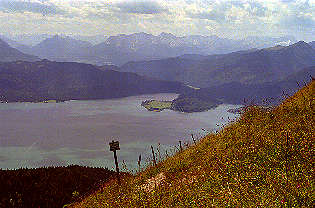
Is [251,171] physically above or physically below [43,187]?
above

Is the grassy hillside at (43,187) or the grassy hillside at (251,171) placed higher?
the grassy hillside at (251,171)

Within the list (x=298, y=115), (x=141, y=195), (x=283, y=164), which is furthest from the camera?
(x=298, y=115)

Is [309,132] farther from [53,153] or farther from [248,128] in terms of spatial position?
[53,153]

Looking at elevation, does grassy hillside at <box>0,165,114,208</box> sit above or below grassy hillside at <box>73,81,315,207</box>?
below

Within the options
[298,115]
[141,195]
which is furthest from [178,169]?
[298,115]

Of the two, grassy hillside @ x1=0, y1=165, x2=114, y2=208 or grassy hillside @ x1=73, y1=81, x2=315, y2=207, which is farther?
grassy hillside @ x1=0, y1=165, x2=114, y2=208

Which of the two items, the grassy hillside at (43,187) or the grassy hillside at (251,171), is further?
the grassy hillside at (43,187)

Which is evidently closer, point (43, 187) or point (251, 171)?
point (251, 171)

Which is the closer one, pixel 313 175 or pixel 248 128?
pixel 313 175
